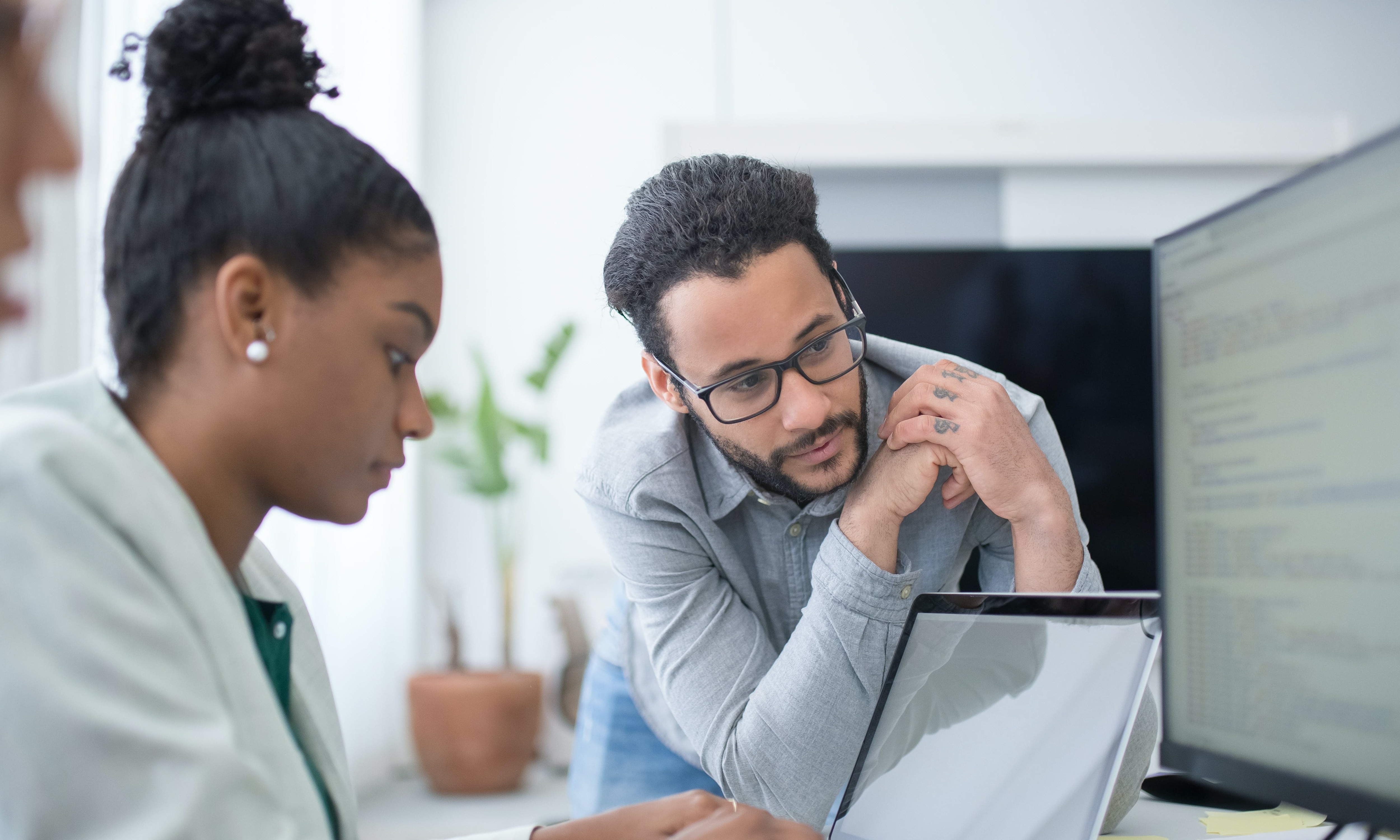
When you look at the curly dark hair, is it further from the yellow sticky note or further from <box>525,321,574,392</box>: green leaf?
<box>525,321,574,392</box>: green leaf

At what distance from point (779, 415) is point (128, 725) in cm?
77

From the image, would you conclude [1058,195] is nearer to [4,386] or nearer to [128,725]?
[4,386]

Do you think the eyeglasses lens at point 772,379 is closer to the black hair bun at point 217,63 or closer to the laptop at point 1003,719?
the laptop at point 1003,719

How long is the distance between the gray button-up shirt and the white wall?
2.00 meters

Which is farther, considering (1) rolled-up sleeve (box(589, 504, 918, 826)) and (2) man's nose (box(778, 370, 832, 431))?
(2) man's nose (box(778, 370, 832, 431))

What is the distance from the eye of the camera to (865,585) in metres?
1.01

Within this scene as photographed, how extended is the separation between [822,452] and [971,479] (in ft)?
0.56

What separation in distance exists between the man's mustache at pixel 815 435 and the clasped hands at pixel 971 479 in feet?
0.17

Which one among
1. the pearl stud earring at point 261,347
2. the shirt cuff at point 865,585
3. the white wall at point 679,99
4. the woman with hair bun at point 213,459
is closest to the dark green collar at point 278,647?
the woman with hair bun at point 213,459

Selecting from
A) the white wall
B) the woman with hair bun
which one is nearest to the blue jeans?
the woman with hair bun

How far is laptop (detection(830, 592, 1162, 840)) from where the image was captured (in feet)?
2.38

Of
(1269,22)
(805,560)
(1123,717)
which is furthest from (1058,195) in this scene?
(1123,717)

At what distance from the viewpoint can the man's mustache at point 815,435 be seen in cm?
114

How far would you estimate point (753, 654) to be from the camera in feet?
3.72
